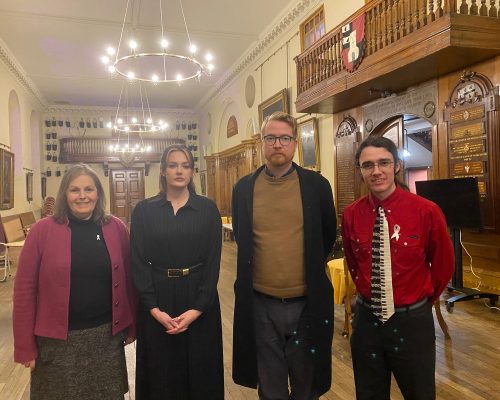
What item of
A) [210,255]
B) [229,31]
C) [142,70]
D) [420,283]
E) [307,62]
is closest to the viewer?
[420,283]

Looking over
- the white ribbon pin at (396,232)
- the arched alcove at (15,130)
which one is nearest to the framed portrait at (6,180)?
the arched alcove at (15,130)

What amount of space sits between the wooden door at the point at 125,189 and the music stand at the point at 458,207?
14.9 meters

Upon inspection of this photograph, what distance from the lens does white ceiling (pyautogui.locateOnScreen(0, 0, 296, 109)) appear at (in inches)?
341

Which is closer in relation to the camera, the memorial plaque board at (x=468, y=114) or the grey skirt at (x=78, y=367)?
the grey skirt at (x=78, y=367)

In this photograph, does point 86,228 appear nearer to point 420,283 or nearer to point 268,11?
point 420,283

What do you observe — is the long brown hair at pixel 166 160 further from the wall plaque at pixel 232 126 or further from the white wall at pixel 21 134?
the wall plaque at pixel 232 126

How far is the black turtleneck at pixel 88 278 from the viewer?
199cm

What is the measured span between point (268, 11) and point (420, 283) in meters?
8.82

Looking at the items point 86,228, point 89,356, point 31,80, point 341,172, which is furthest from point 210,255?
point 31,80

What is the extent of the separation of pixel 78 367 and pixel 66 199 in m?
0.85

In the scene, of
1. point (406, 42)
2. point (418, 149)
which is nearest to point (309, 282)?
point (406, 42)

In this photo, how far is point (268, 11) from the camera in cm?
927

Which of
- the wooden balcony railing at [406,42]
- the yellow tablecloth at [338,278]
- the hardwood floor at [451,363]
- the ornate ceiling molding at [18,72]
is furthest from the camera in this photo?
the ornate ceiling molding at [18,72]

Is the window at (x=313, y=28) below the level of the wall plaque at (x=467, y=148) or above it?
above
